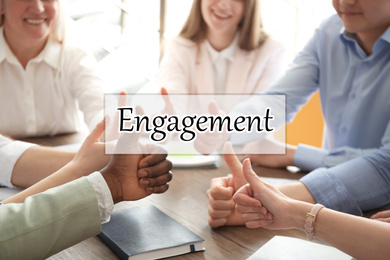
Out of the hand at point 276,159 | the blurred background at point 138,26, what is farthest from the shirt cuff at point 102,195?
the blurred background at point 138,26

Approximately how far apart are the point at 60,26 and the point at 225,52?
2.72 ft

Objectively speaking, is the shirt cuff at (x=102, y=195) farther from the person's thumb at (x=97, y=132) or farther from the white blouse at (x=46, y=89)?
the white blouse at (x=46, y=89)

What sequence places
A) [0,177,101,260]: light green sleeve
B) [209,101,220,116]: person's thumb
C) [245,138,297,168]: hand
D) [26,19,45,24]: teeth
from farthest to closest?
[26,19,45,24]: teeth → [245,138,297,168]: hand → [209,101,220,116]: person's thumb → [0,177,101,260]: light green sleeve

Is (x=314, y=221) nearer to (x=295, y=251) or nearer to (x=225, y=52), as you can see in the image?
(x=295, y=251)

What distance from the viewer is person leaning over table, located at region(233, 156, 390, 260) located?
2.92ft

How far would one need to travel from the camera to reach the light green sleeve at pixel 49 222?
32.3 inches

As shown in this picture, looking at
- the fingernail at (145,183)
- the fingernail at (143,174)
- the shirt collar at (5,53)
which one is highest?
the shirt collar at (5,53)

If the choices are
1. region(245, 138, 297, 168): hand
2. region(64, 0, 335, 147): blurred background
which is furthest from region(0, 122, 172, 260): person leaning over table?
region(64, 0, 335, 147): blurred background

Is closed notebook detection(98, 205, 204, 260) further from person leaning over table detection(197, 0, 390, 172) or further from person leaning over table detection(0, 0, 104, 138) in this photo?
person leaning over table detection(0, 0, 104, 138)

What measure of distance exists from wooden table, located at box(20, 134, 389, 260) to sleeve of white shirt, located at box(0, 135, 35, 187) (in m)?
0.37

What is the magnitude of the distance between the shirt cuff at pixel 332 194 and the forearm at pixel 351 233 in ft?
0.87

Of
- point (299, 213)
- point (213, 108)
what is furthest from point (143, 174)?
point (213, 108)

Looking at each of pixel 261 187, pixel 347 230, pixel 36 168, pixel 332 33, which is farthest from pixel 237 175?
pixel 332 33

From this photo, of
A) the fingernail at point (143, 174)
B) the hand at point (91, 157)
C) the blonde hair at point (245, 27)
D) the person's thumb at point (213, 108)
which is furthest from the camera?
the blonde hair at point (245, 27)
